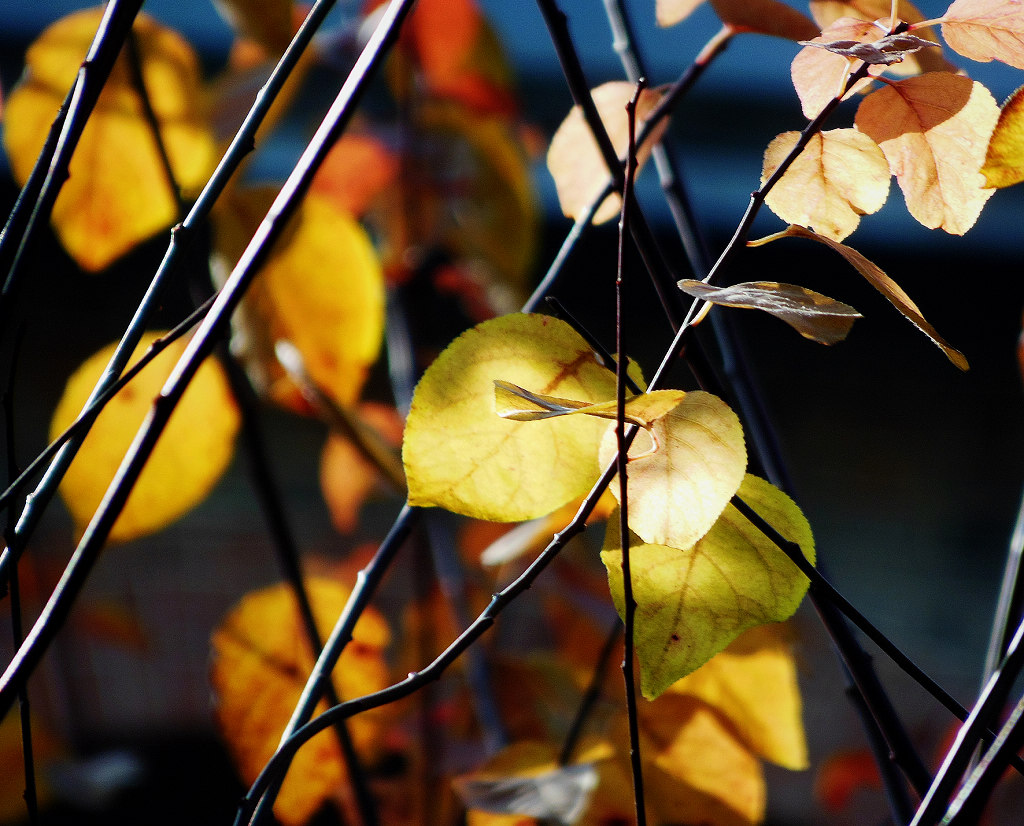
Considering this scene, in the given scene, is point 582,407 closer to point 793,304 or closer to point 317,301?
point 793,304

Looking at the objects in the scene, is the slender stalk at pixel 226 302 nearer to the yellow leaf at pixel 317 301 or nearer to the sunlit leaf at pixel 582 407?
the sunlit leaf at pixel 582 407

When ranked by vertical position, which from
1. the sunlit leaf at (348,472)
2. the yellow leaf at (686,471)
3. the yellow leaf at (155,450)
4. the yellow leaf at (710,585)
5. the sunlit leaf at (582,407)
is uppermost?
the sunlit leaf at (582,407)

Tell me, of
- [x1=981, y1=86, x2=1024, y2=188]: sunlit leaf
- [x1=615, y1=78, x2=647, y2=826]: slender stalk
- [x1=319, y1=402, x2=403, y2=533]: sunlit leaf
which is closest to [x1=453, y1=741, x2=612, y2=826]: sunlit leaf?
[x1=615, y1=78, x2=647, y2=826]: slender stalk

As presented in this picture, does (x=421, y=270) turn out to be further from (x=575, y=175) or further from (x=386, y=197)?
(x=575, y=175)

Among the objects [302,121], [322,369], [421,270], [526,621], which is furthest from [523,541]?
[302,121]

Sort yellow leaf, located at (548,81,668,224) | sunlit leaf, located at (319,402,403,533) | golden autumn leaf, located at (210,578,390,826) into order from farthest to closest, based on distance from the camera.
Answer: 1. sunlit leaf, located at (319,402,403,533)
2. golden autumn leaf, located at (210,578,390,826)
3. yellow leaf, located at (548,81,668,224)

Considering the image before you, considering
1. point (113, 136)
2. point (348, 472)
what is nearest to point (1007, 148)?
point (113, 136)

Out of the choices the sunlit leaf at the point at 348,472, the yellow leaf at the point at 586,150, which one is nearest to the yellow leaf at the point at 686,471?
the yellow leaf at the point at 586,150

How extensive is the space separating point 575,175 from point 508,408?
15 centimetres

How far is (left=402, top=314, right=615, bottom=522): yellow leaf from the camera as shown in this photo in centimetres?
17

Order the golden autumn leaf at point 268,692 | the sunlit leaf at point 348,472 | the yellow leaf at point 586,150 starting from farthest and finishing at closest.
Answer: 1. the sunlit leaf at point 348,472
2. the golden autumn leaf at point 268,692
3. the yellow leaf at point 586,150

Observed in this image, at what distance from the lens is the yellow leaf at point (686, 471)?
0.47 ft

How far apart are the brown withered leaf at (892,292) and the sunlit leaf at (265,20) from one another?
0.25m

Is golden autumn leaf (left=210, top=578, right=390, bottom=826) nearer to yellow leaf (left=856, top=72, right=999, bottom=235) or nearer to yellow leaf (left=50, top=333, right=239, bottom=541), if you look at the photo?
yellow leaf (left=50, top=333, right=239, bottom=541)
